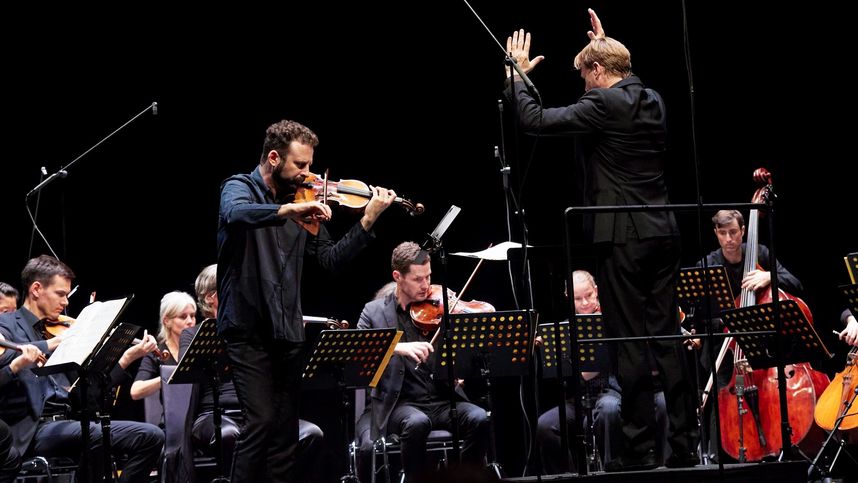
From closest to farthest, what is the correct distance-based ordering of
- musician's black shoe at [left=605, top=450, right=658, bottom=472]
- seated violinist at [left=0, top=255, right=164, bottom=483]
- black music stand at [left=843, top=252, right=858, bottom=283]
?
1. musician's black shoe at [left=605, top=450, right=658, bottom=472]
2. black music stand at [left=843, top=252, right=858, bottom=283]
3. seated violinist at [left=0, top=255, right=164, bottom=483]

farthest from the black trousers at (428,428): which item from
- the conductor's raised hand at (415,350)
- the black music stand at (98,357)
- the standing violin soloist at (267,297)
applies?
the standing violin soloist at (267,297)

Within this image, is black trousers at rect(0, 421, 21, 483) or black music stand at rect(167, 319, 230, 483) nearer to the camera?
black music stand at rect(167, 319, 230, 483)

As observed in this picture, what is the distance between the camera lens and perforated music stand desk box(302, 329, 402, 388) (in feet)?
17.1

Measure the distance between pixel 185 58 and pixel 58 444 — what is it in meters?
3.36

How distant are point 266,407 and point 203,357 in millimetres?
1283

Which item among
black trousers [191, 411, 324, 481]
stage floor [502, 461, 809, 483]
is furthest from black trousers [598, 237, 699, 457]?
black trousers [191, 411, 324, 481]

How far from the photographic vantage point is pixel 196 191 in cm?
795

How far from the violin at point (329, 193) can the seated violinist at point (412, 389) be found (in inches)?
59.8

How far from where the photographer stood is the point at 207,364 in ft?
17.2

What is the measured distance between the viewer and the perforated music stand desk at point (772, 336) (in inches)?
191

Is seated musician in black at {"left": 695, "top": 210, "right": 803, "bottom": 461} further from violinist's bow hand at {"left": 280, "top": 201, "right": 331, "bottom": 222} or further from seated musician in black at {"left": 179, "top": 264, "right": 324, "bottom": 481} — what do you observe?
violinist's bow hand at {"left": 280, "top": 201, "right": 331, "bottom": 222}

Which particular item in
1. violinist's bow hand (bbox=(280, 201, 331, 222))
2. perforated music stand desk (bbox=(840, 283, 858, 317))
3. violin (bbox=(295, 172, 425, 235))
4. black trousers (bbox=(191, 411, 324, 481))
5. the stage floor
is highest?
violin (bbox=(295, 172, 425, 235))

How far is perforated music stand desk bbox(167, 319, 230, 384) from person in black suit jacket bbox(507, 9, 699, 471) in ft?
6.72

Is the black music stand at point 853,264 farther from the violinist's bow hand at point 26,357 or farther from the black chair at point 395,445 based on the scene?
the violinist's bow hand at point 26,357
